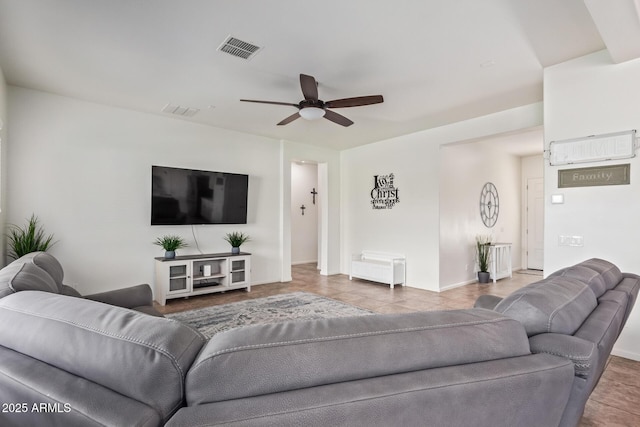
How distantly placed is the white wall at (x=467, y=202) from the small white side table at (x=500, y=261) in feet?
1.03

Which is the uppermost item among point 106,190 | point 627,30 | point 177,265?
point 627,30

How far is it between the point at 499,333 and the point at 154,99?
14.8ft

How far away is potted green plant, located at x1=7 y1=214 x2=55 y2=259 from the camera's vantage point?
11.8 ft

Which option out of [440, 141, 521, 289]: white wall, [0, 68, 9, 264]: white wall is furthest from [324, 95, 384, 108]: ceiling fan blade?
[0, 68, 9, 264]: white wall

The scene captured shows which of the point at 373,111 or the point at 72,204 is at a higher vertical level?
the point at 373,111

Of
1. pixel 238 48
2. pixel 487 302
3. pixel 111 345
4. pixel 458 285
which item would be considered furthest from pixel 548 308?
pixel 458 285

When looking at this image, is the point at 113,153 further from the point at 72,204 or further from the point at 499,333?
the point at 499,333

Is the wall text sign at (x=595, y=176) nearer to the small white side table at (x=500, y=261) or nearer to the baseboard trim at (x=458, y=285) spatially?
the baseboard trim at (x=458, y=285)

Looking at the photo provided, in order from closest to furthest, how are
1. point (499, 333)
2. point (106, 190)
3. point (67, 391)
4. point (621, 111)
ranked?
1. point (67, 391)
2. point (499, 333)
3. point (621, 111)
4. point (106, 190)

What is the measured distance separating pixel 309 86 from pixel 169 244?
10.3 ft

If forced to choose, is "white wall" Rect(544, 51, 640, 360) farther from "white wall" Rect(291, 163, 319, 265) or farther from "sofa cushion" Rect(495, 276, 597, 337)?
"white wall" Rect(291, 163, 319, 265)

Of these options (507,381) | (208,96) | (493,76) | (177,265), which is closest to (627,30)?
(493,76)

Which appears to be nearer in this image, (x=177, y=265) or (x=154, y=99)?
(x=154, y=99)

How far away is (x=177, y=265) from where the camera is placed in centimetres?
460
